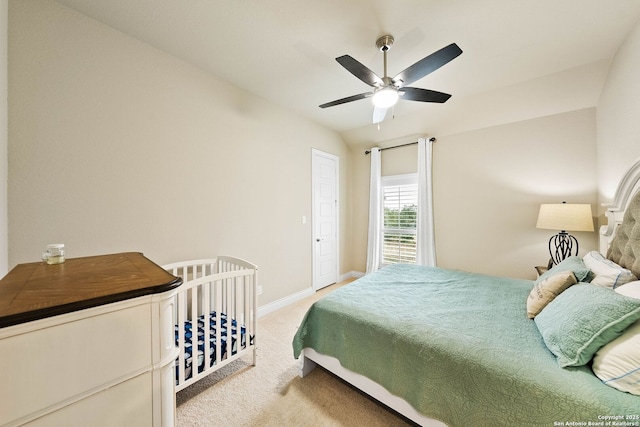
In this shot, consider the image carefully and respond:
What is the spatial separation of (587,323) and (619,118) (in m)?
2.00

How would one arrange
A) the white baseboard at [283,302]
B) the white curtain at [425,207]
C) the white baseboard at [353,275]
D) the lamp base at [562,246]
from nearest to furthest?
the lamp base at [562,246]
the white baseboard at [283,302]
the white curtain at [425,207]
the white baseboard at [353,275]

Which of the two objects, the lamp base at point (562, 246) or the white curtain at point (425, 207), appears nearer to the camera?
the lamp base at point (562, 246)

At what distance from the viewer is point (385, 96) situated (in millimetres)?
1871

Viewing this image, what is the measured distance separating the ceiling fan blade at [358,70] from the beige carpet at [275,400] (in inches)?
92.3

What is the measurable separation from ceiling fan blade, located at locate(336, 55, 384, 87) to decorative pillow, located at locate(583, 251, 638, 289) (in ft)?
6.29

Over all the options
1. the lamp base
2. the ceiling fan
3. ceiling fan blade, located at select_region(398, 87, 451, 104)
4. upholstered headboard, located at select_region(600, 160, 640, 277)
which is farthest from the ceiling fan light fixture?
the lamp base

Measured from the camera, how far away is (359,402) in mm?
1613

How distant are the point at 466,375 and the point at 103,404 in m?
1.45

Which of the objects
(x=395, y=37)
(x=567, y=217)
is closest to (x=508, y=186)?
(x=567, y=217)

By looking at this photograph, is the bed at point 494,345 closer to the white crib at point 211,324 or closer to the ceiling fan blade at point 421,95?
the white crib at point 211,324

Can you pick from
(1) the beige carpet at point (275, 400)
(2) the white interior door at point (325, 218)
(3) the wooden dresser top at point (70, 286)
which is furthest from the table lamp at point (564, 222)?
(3) the wooden dresser top at point (70, 286)

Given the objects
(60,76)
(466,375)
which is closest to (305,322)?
(466,375)

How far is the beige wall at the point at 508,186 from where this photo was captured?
102 inches

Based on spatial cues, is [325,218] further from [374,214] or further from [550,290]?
[550,290]
